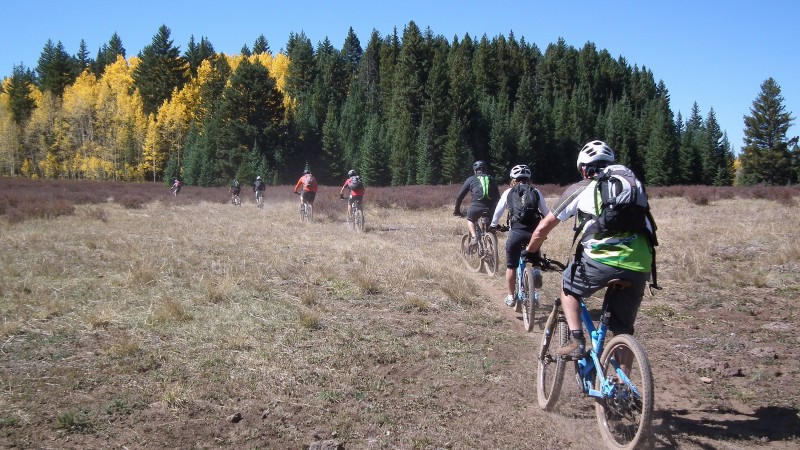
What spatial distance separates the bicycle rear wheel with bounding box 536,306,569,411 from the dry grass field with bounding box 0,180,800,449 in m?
0.13

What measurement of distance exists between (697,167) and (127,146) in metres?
74.1

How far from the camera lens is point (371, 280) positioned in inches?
323

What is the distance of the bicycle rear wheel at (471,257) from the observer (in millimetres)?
9913

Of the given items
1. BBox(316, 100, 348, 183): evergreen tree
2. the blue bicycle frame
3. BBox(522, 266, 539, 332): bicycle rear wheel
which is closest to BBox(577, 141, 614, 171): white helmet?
the blue bicycle frame

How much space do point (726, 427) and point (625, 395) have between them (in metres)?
1.18

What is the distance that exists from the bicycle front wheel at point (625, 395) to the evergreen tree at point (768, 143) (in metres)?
74.7

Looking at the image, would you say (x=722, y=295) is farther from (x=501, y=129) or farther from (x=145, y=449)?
(x=501, y=129)

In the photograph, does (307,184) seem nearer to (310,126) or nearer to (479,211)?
(479,211)

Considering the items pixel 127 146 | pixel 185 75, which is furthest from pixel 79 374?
pixel 185 75

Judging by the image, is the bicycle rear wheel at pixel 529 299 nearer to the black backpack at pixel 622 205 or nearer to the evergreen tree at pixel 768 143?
the black backpack at pixel 622 205

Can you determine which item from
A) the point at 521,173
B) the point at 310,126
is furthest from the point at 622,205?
the point at 310,126

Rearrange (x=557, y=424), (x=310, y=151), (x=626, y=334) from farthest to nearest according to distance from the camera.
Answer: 1. (x=310, y=151)
2. (x=557, y=424)
3. (x=626, y=334)

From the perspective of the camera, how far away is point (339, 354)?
5.36 meters

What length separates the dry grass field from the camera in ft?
12.8
